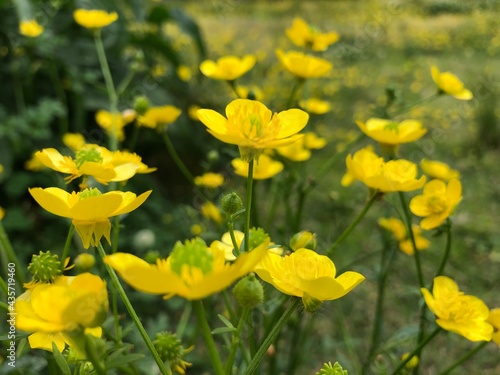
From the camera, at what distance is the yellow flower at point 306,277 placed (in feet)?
1.24

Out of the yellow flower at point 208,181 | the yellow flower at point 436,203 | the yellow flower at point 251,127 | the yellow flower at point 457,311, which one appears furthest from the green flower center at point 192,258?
the yellow flower at point 208,181

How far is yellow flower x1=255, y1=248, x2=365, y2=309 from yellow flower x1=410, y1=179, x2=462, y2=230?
0.25 meters

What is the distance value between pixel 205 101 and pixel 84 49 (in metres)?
0.64

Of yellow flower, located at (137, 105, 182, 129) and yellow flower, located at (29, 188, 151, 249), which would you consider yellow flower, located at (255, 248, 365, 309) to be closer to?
yellow flower, located at (29, 188, 151, 249)

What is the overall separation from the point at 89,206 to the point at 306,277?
17cm

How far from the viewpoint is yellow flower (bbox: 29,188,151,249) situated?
383 mm

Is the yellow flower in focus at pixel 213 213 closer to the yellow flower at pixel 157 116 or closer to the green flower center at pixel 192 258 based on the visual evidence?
the yellow flower at pixel 157 116

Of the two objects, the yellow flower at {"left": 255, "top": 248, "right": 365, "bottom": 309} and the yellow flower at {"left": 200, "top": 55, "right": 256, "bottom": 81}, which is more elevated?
A: the yellow flower at {"left": 255, "top": 248, "right": 365, "bottom": 309}

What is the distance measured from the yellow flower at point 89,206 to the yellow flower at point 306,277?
112 mm

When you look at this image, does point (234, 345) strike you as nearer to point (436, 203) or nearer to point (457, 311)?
point (457, 311)

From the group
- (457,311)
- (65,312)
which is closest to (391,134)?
(457,311)

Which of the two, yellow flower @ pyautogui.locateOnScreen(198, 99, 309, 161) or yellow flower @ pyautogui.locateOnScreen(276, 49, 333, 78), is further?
yellow flower @ pyautogui.locateOnScreen(276, 49, 333, 78)

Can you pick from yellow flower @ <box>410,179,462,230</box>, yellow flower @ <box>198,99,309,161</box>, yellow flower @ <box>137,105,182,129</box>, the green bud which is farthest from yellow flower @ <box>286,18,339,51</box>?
the green bud

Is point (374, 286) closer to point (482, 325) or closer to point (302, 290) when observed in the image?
point (482, 325)
